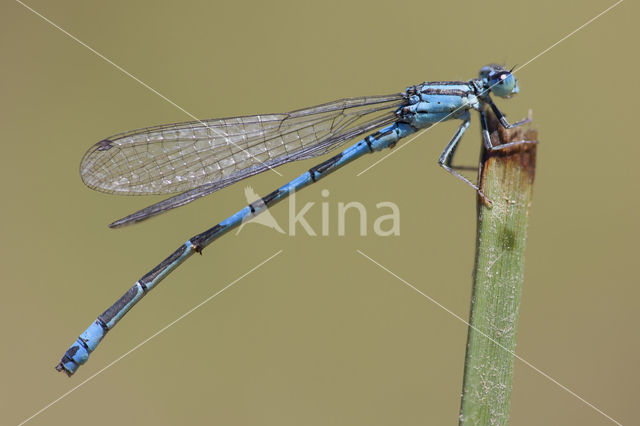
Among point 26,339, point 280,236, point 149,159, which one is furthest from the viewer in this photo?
point 280,236

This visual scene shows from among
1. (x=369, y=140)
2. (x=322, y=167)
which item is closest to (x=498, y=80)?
(x=369, y=140)

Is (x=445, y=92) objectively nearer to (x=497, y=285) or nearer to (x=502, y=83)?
(x=502, y=83)

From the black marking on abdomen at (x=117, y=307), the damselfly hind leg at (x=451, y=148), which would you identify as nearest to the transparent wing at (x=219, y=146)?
the damselfly hind leg at (x=451, y=148)

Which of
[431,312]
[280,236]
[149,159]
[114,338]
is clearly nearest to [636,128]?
[431,312]

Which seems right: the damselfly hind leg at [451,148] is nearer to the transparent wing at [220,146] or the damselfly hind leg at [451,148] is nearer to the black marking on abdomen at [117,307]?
the transparent wing at [220,146]

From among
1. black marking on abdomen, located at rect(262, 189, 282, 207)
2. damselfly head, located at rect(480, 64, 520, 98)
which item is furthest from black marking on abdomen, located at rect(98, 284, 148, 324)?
damselfly head, located at rect(480, 64, 520, 98)

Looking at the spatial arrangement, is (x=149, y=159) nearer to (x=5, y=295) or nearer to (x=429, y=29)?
(x=5, y=295)

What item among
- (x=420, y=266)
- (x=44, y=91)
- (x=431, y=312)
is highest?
(x=44, y=91)
